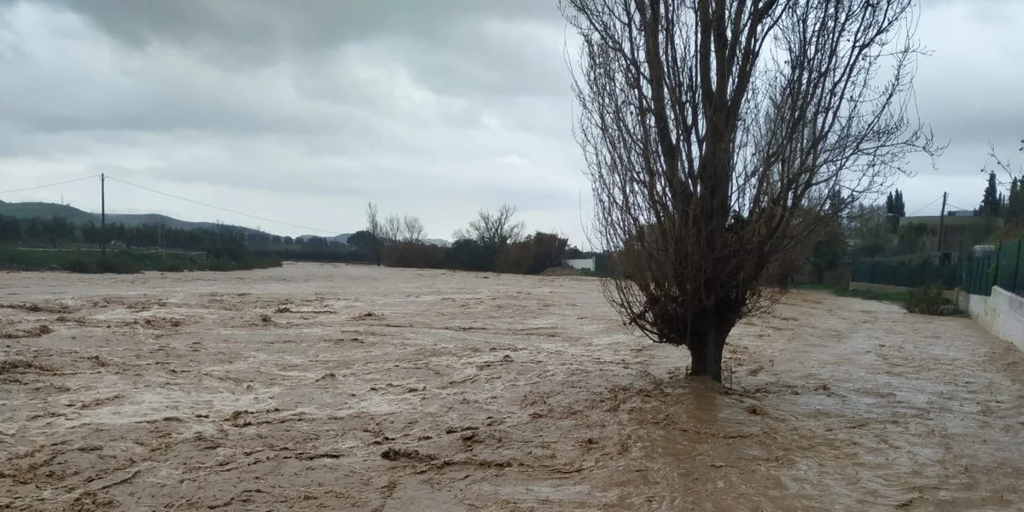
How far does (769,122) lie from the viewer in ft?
25.8

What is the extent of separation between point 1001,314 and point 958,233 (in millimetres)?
39757

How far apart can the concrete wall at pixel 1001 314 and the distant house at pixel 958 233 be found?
688 inches

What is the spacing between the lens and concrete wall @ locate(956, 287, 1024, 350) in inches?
583

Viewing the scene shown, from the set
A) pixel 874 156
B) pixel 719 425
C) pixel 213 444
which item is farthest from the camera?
pixel 874 156

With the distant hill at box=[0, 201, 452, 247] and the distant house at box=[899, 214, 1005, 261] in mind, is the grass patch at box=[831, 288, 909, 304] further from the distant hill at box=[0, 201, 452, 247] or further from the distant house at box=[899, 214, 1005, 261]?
the distant hill at box=[0, 201, 452, 247]

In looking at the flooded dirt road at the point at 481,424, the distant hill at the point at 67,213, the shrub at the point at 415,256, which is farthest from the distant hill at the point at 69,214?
the flooded dirt road at the point at 481,424

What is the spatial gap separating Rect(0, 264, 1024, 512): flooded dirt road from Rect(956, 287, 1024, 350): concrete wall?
87cm

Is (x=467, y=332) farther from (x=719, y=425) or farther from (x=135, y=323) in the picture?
(x=719, y=425)

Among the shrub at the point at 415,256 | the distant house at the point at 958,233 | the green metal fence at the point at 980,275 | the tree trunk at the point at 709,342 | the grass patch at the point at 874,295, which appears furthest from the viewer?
the shrub at the point at 415,256

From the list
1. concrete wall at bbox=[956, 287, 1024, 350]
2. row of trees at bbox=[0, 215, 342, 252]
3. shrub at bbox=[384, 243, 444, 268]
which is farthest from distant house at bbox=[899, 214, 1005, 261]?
row of trees at bbox=[0, 215, 342, 252]

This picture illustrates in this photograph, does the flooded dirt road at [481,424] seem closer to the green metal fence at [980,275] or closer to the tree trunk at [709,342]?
the tree trunk at [709,342]

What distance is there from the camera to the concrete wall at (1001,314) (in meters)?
14.8

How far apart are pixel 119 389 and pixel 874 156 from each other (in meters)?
8.66

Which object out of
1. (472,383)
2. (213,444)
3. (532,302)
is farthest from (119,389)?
(532,302)
